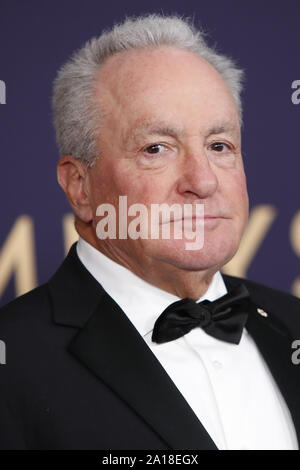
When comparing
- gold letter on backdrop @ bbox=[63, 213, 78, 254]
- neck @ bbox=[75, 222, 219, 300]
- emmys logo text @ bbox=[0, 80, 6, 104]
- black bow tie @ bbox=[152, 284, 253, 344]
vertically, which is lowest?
black bow tie @ bbox=[152, 284, 253, 344]

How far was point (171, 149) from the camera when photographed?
1681 millimetres

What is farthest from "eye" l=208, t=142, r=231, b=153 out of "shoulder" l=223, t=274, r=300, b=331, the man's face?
"shoulder" l=223, t=274, r=300, b=331

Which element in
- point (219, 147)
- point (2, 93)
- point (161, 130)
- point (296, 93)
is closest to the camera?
point (161, 130)

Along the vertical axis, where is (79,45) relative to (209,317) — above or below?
above

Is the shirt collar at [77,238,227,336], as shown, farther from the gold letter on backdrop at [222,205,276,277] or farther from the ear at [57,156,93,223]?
the gold letter on backdrop at [222,205,276,277]

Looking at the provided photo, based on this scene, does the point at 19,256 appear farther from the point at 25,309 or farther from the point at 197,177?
the point at 197,177

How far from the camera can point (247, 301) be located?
1831 mm

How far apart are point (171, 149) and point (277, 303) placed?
1.97 feet

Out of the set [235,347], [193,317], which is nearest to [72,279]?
[193,317]

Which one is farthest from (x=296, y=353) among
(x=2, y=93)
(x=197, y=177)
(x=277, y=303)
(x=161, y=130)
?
(x=2, y=93)

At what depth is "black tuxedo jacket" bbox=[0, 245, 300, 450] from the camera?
4.96 ft

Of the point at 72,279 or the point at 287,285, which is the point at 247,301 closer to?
the point at 72,279

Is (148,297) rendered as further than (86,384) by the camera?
Yes

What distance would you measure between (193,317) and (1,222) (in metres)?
0.99
